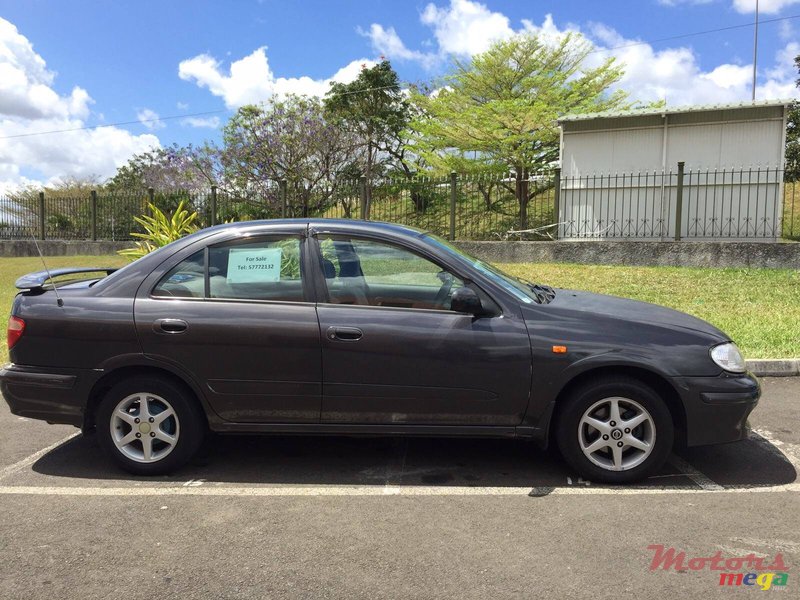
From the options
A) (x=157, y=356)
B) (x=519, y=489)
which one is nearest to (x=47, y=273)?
(x=157, y=356)

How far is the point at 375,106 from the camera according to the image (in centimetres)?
2536

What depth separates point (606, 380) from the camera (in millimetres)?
3820

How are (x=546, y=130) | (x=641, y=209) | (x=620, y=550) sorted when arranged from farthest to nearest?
(x=546, y=130)
(x=641, y=209)
(x=620, y=550)

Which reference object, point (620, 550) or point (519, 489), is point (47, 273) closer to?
point (519, 489)

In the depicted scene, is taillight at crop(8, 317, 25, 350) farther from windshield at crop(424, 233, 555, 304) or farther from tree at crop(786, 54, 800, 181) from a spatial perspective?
tree at crop(786, 54, 800, 181)

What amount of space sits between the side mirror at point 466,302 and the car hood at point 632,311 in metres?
0.50

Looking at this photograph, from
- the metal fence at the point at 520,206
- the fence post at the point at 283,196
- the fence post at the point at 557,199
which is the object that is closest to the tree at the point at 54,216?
the metal fence at the point at 520,206

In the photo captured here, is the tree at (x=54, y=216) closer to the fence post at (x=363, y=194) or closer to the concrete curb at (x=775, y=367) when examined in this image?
the fence post at (x=363, y=194)

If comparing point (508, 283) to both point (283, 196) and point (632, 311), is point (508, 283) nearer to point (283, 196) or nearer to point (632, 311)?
point (632, 311)

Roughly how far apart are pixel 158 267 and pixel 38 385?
→ 105 cm

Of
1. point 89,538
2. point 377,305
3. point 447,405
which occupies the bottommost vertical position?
point 89,538

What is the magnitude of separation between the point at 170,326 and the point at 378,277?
1.34m

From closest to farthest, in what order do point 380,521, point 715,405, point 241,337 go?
point 380,521
point 715,405
point 241,337

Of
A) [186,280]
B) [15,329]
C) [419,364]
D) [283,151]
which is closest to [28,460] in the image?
[15,329]
